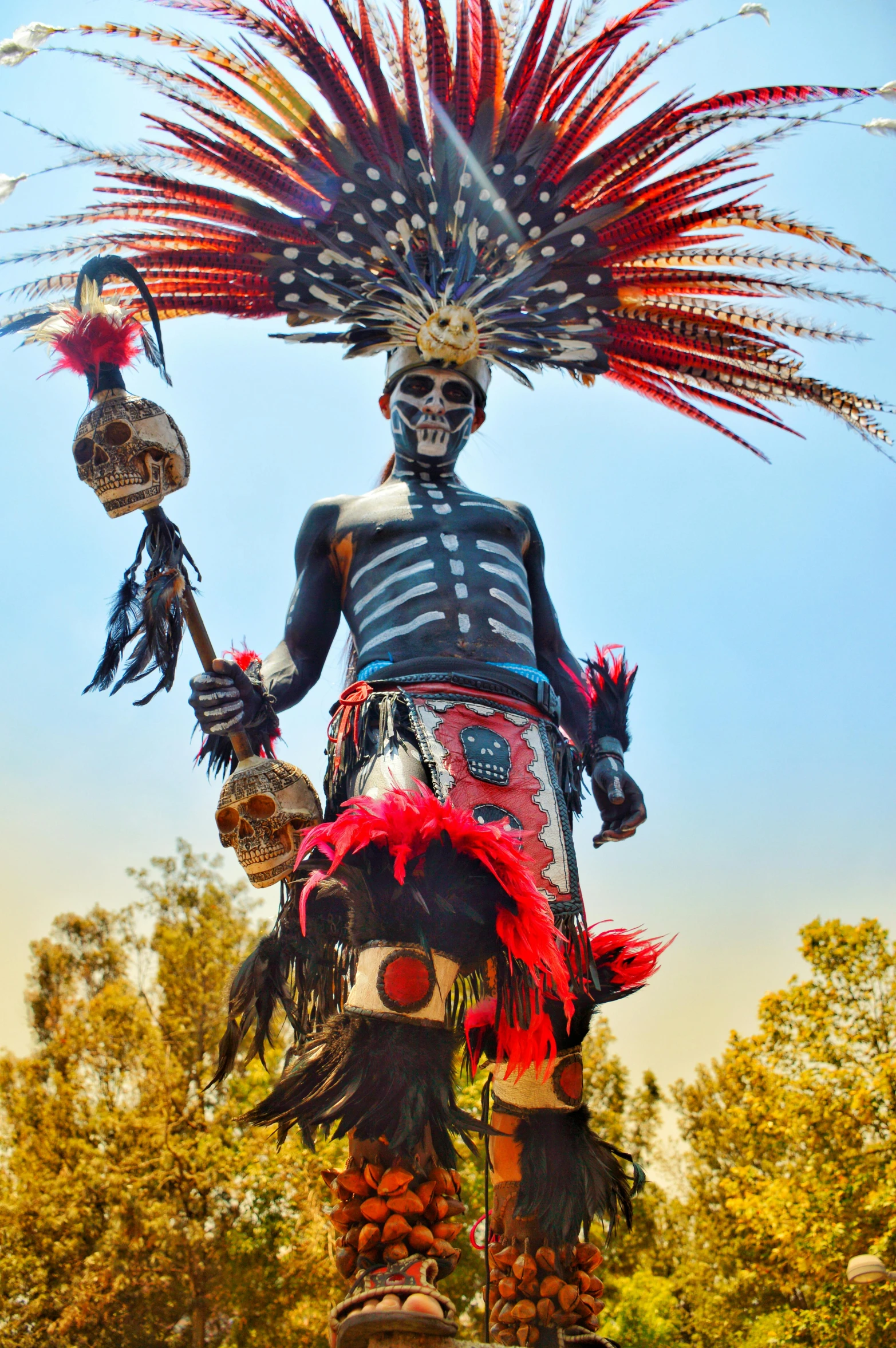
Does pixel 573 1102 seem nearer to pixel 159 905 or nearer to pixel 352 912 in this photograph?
pixel 352 912

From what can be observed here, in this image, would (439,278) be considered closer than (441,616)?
No

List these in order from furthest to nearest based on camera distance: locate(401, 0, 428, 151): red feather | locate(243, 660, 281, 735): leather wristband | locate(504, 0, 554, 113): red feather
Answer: locate(504, 0, 554, 113): red feather, locate(401, 0, 428, 151): red feather, locate(243, 660, 281, 735): leather wristband

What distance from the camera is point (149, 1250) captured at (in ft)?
47.0

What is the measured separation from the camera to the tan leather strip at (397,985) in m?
3.10

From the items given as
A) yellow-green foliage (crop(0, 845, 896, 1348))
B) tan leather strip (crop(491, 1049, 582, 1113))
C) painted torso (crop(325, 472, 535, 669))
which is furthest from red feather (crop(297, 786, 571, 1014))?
yellow-green foliage (crop(0, 845, 896, 1348))

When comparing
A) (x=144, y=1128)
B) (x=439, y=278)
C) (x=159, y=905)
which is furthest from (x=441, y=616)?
(x=159, y=905)

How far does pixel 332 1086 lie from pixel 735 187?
4009mm

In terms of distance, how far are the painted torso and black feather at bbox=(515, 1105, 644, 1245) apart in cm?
154

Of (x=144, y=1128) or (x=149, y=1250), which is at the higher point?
(x=144, y=1128)

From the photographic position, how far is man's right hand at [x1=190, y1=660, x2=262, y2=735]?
3738 mm

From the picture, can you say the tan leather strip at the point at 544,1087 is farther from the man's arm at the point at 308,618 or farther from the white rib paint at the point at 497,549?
the white rib paint at the point at 497,549

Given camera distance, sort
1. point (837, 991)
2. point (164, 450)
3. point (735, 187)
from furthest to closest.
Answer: point (837, 991)
point (735, 187)
point (164, 450)

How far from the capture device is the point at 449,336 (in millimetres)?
4547

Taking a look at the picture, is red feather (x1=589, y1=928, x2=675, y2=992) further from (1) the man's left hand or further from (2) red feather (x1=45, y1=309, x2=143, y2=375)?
(2) red feather (x1=45, y1=309, x2=143, y2=375)
